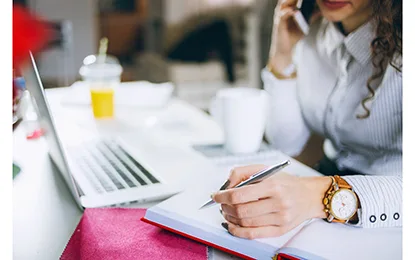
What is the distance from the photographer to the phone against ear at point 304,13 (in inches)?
45.4

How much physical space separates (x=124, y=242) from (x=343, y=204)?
0.94ft

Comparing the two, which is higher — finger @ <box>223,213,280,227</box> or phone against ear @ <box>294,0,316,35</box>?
phone against ear @ <box>294,0,316,35</box>

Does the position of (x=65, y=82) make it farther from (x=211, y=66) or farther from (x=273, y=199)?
(x=273, y=199)

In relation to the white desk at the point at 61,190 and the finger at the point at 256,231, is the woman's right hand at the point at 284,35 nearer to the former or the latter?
the white desk at the point at 61,190

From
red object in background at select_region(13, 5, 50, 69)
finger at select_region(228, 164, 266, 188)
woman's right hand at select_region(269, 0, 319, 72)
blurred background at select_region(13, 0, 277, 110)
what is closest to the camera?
red object in background at select_region(13, 5, 50, 69)

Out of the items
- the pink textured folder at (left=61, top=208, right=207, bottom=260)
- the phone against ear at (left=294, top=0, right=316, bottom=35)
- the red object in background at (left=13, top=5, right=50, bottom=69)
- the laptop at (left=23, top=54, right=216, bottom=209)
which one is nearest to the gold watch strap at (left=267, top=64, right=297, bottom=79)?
the phone against ear at (left=294, top=0, right=316, bottom=35)

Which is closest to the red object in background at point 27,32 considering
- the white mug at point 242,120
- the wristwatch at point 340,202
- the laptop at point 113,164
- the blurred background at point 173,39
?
the laptop at point 113,164

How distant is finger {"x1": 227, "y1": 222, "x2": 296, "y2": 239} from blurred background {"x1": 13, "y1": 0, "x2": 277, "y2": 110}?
2.66m

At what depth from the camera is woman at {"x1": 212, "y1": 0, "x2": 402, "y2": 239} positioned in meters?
0.61

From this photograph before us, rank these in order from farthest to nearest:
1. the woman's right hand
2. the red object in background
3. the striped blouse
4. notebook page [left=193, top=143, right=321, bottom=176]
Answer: the woman's right hand, notebook page [left=193, top=143, right=321, bottom=176], the striped blouse, the red object in background

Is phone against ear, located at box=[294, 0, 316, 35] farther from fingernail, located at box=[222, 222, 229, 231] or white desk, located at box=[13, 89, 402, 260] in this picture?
fingernail, located at box=[222, 222, 229, 231]

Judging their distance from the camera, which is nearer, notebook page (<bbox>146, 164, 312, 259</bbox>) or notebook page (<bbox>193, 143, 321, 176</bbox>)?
notebook page (<bbox>146, 164, 312, 259</bbox>)

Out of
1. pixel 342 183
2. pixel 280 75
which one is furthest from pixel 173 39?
pixel 342 183

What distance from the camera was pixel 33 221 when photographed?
27.7 inches
